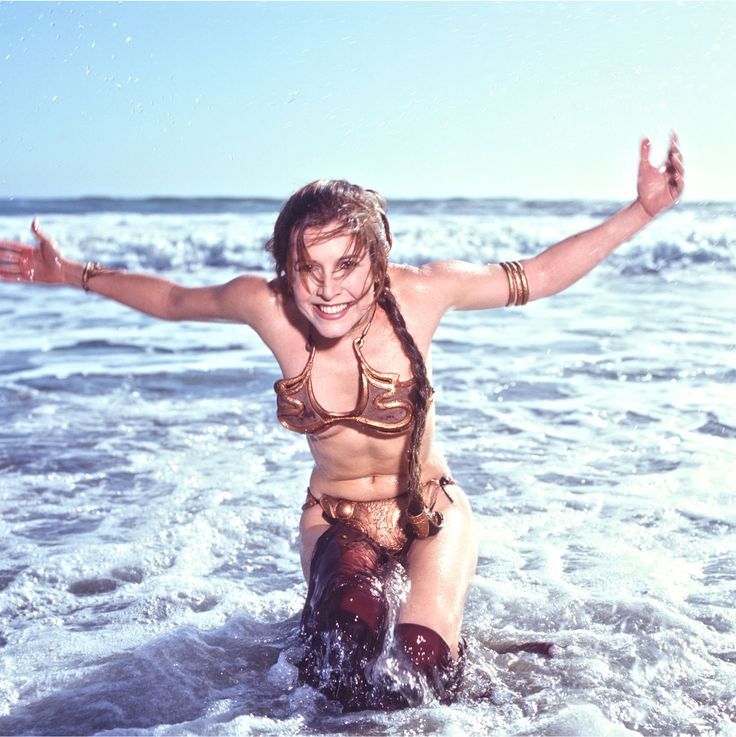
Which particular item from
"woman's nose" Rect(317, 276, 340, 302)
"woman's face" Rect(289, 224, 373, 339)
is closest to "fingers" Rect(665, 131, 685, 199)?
"woman's face" Rect(289, 224, 373, 339)

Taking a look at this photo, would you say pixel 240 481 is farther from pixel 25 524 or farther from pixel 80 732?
pixel 80 732

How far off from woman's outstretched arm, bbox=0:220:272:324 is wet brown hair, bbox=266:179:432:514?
0.51 feet

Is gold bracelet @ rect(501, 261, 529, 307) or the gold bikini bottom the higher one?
gold bracelet @ rect(501, 261, 529, 307)

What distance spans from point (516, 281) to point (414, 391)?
0.52 meters

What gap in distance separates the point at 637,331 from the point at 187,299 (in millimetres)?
6473

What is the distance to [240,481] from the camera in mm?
5266

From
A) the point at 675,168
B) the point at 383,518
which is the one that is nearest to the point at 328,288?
the point at 383,518

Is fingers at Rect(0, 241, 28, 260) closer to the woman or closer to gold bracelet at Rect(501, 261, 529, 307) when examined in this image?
the woman

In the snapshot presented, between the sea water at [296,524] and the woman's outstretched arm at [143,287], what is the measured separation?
1143 millimetres

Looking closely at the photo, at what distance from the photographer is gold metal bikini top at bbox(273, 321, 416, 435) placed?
10.1 feet

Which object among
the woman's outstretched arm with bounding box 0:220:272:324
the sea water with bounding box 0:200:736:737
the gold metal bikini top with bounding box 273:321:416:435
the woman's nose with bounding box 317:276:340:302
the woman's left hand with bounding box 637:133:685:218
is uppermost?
the woman's left hand with bounding box 637:133:685:218

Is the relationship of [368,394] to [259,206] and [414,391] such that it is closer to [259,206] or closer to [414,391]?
[414,391]

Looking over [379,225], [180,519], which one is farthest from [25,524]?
[379,225]

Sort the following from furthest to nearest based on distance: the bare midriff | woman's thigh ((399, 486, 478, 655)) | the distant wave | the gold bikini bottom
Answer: the distant wave < the gold bikini bottom < the bare midriff < woman's thigh ((399, 486, 478, 655))
